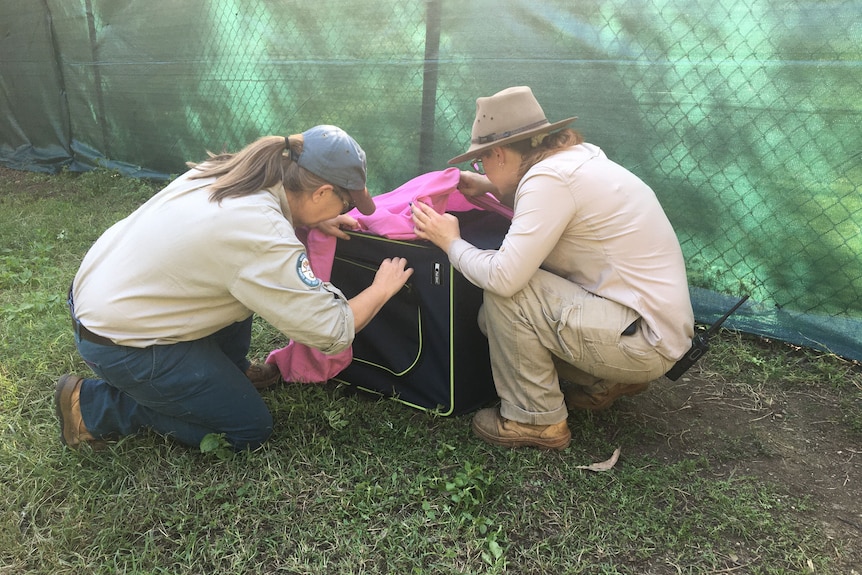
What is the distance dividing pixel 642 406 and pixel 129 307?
1891mm

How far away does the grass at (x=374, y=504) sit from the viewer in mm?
1704

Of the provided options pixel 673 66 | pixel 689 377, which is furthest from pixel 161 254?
pixel 673 66

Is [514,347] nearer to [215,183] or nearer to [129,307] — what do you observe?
[215,183]

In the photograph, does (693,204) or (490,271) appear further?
(693,204)

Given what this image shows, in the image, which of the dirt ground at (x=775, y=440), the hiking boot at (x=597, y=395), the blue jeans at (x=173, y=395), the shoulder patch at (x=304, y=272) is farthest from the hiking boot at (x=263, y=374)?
the dirt ground at (x=775, y=440)

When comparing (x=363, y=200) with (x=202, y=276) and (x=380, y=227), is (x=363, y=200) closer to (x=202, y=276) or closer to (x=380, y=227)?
(x=380, y=227)

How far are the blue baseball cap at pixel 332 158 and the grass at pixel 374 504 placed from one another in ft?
2.92

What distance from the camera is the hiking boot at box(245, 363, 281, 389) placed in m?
2.43

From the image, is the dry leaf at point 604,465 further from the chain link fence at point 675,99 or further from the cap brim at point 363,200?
the chain link fence at point 675,99

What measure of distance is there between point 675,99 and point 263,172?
2032 mm

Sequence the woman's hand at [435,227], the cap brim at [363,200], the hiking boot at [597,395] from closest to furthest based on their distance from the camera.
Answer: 1. the cap brim at [363,200]
2. the woman's hand at [435,227]
3. the hiking boot at [597,395]

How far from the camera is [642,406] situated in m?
2.46

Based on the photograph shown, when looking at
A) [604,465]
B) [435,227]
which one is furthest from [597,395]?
[435,227]

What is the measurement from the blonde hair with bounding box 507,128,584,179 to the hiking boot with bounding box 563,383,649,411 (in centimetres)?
86
